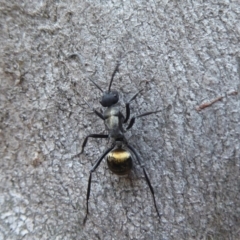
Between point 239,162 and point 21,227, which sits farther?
point 21,227

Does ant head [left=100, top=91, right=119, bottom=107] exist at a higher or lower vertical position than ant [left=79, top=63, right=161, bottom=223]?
higher

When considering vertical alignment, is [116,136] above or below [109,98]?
below

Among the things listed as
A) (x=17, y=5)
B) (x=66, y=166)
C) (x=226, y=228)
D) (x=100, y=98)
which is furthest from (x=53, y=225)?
(x=17, y=5)

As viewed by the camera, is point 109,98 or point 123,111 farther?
point 123,111

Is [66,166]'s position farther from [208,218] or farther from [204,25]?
[204,25]
